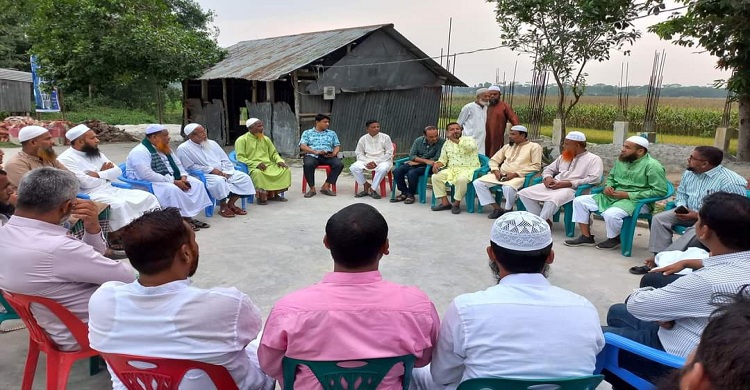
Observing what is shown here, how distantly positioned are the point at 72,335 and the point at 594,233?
16.9 feet

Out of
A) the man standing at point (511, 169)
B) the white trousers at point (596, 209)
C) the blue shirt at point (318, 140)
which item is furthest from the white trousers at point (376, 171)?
the white trousers at point (596, 209)

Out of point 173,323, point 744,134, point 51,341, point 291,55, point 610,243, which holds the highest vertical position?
point 291,55

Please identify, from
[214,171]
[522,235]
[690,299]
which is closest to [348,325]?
[522,235]

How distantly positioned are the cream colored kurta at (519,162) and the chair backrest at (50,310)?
498cm

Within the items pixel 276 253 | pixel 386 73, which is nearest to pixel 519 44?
pixel 386 73

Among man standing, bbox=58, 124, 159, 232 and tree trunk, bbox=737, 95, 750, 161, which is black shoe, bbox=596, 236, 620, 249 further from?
tree trunk, bbox=737, 95, 750, 161

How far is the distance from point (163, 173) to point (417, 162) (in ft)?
10.8

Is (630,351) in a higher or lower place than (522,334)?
lower

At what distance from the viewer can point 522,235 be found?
6.08 ft

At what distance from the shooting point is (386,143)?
7895 mm

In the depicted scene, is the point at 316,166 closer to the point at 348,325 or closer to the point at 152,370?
the point at 152,370

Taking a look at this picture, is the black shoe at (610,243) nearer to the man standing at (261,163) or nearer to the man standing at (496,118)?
the man standing at (496,118)

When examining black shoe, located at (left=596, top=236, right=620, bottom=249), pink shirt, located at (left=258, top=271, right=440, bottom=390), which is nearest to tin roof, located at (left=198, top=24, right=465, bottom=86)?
black shoe, located at (left=596, top=236, right=620, bottom=249)

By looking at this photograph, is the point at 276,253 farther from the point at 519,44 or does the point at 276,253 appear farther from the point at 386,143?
the point at 519,44
